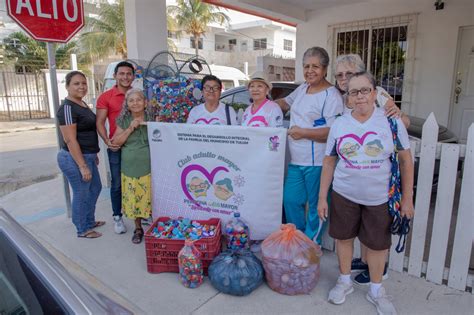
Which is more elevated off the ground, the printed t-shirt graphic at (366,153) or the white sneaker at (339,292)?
the printed t-shirt graphic at (366,153)

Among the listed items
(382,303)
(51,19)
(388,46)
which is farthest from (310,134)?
(388,46)

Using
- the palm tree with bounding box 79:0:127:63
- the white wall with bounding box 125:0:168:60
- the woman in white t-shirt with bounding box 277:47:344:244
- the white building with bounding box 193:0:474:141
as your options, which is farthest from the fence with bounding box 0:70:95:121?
the woman in white t-shirt with bounding box 277:47:344:244

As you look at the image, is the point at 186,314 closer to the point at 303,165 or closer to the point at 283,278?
the point at 283,278

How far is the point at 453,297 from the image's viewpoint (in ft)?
8.39

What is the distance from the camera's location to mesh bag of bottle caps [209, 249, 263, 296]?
101 inches

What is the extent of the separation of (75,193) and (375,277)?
288cm

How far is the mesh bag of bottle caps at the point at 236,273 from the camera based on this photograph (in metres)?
2.55

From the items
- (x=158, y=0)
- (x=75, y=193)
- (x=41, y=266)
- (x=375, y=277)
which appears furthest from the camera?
(x=158, y=0)

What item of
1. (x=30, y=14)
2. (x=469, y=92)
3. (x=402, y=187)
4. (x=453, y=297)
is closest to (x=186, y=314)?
(x=402, y=187)

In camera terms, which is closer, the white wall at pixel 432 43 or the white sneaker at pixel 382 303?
the white sneaker at pixel 382 303

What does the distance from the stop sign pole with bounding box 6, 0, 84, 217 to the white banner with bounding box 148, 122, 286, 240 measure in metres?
1.38

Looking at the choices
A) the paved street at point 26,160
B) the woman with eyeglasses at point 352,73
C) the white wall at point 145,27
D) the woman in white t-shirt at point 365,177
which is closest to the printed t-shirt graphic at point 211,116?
the woman with eyeglasses at point 352,73

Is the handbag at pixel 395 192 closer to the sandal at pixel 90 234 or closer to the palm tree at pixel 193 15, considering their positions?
the sandal at pixel 90 234

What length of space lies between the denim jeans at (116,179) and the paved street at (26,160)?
11.5ft
